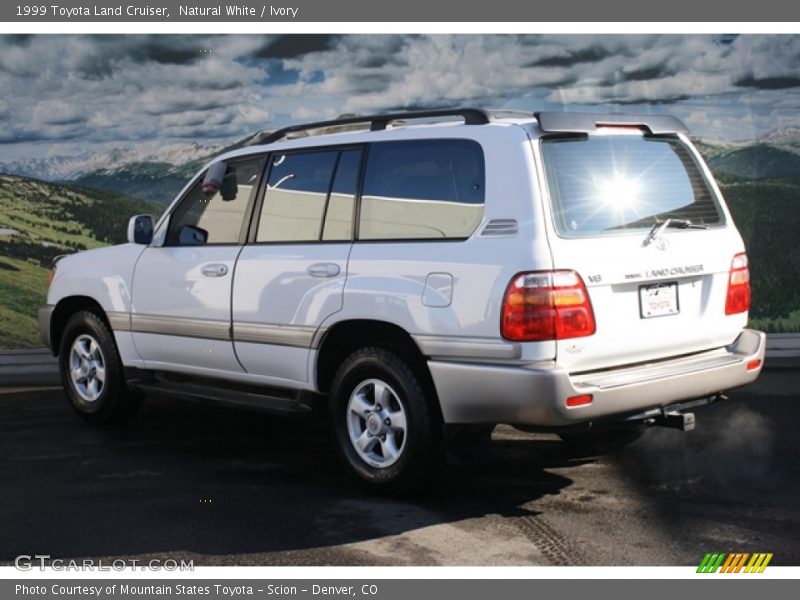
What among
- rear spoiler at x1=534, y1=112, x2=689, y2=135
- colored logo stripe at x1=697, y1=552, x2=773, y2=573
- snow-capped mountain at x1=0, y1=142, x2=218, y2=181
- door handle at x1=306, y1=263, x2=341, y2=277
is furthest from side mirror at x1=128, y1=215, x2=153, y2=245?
snow-capped mountain at x1=0, y1=142, x2=218, y2=181

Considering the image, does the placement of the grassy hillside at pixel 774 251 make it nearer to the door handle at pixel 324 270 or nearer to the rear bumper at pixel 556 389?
the rear bumper at pixel 556 389

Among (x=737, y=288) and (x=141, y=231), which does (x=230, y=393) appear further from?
(x=737, y=288)

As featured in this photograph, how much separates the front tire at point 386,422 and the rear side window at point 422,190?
0.67 m

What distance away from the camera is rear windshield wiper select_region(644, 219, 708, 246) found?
223 inches

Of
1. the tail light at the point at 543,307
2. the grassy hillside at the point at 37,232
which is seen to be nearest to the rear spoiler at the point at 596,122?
the tail light at the point at 543,307

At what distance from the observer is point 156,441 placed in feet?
24.5

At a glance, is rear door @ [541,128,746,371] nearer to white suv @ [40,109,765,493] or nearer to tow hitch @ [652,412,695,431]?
white suv @ [40,109,765,493]

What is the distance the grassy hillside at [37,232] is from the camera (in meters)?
11.3

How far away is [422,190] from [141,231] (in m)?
2.36

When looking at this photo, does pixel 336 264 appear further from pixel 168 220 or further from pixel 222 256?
pixel 168 220

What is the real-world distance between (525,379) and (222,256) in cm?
239

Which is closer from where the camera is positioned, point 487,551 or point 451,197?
point 487,551

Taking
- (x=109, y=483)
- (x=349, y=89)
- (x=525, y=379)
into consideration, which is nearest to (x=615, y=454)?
(x=525, y=379)

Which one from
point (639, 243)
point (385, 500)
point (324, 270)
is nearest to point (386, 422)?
point (385, 500)
